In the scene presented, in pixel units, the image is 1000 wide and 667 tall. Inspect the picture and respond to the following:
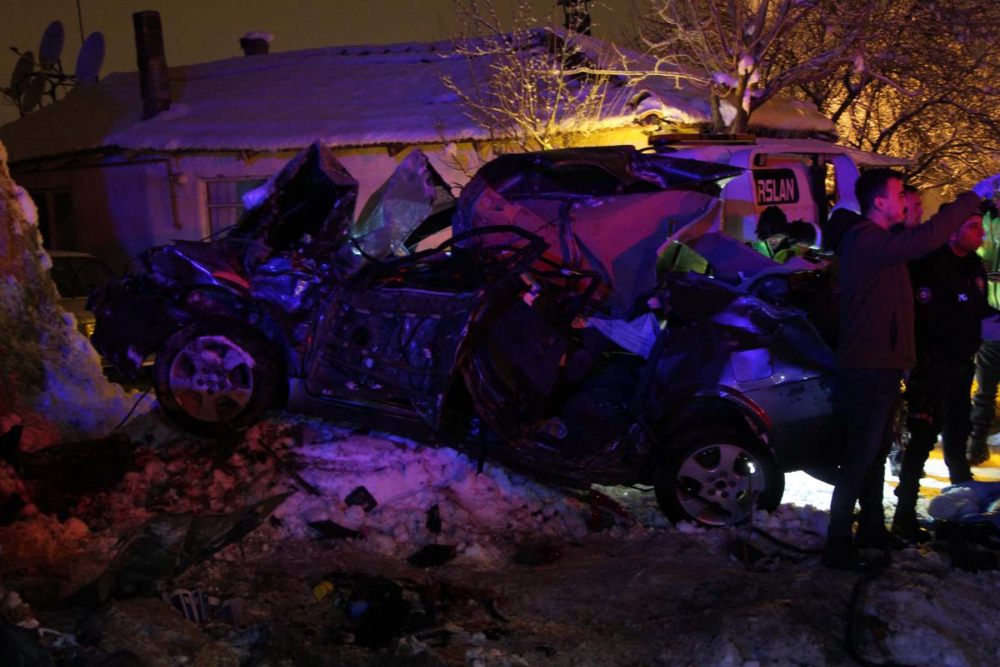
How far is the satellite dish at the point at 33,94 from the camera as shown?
23125 mm

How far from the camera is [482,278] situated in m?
5.42

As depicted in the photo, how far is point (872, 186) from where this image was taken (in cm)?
432

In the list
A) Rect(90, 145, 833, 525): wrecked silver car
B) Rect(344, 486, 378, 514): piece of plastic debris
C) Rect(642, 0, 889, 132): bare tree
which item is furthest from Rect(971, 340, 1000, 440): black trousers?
Rect(642, 0, 889, 132): bare tree


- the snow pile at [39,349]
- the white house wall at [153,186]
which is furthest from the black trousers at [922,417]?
→ the white house wall at [153,186]

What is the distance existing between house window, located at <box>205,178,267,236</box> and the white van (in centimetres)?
1063

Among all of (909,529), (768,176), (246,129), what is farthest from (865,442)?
(246,129)

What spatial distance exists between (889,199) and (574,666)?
269 cm

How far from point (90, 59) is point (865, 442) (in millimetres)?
23174

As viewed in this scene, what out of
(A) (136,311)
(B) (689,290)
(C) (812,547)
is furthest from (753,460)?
(A) (136,311)

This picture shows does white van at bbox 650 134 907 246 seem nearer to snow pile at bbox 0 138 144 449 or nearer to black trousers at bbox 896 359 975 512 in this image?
black trousers at bbox 896 359 975 512

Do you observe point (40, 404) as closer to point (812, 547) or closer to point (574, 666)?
point (574, 666)

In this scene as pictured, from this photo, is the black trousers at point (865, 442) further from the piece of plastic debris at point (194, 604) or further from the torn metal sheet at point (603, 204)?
the piece of plastic debris at point (194, 604)

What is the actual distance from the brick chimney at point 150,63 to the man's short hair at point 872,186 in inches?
676

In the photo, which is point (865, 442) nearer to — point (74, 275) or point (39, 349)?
point (39, 349)
